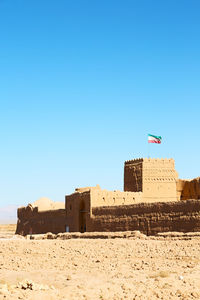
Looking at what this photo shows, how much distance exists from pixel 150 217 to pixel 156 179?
10.4m

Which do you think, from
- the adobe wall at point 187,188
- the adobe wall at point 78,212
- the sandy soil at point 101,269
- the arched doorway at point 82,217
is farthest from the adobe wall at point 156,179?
the sandy soil at point 101,269

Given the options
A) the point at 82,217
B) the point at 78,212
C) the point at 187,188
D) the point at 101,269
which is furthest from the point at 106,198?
the point at 101,269

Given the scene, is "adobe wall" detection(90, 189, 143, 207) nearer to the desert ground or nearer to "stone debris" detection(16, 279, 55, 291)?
the desert ground

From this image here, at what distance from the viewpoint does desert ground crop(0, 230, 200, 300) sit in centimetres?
1385

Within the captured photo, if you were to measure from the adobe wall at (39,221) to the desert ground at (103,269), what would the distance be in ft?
33.5

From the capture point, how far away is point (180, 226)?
79.3 feet

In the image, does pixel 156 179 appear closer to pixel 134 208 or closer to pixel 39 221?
pixel 134 208

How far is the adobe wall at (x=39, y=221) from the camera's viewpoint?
3481 cm

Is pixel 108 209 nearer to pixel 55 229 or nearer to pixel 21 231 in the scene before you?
pixel 55 229

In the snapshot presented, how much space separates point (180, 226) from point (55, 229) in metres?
13.7

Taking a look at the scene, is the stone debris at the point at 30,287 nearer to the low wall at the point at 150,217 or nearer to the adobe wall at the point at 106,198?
the low wall at the point at 150,217

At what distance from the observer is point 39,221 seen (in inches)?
1490

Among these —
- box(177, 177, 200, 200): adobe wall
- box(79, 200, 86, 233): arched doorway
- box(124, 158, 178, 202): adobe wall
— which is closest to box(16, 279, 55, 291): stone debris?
box(79, 200, 86, 233): arched doorway

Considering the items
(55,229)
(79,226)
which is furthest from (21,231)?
(79,226)
